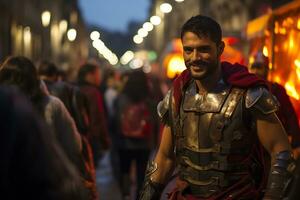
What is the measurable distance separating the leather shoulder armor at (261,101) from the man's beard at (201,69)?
0.84 feet

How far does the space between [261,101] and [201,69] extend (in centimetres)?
38

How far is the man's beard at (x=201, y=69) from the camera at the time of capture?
445cm

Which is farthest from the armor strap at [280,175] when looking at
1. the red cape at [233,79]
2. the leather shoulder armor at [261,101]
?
the red cape at [233,79]

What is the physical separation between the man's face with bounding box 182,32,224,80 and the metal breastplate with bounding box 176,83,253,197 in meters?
0.12

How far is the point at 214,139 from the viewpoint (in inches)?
173

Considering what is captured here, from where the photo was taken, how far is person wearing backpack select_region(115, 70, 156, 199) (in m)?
9.80

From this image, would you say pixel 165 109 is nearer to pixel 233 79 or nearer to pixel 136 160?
pixel 233 79

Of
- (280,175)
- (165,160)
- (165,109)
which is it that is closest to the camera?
(280,175)

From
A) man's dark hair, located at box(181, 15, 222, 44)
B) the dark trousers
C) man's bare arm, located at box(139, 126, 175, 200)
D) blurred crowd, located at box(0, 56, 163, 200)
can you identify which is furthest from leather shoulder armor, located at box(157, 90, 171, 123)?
the dark trousers

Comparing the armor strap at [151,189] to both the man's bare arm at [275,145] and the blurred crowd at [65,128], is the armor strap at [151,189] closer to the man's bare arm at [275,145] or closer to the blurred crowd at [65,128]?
the blurred crowd at [65,128]

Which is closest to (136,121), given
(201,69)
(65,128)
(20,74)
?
(65,128)

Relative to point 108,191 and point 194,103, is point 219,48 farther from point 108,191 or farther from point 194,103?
point 108,191

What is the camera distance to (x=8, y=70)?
500 cm

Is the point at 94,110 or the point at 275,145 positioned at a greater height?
the point at 275,145
